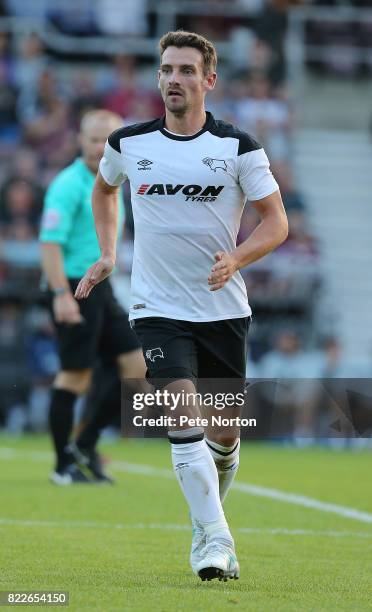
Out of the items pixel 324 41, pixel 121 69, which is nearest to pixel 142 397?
pixel 121 69

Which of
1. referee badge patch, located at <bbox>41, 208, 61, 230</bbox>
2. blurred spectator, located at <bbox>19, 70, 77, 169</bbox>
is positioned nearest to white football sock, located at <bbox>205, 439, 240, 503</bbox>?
referee badge patch, located at <bbox>41, 208, 61, 230</bbox>

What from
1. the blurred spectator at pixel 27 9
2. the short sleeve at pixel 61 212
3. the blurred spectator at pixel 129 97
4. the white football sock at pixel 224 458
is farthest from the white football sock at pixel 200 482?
the blurred spectator at pixel 27 9

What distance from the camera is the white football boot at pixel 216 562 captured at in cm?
549

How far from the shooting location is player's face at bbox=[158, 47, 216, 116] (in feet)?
19.3

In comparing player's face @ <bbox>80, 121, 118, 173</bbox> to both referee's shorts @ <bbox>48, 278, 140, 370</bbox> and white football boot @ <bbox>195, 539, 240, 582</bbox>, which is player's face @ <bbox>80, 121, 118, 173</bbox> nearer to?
referee's shorts @ <bbox>48, 278, 140, 370</bbox>

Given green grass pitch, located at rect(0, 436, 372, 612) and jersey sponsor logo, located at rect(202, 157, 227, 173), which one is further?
jersey sponsor logo, located at rect(202, 157, 227, 173)

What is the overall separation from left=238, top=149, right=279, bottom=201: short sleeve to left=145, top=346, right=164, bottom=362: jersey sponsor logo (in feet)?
2.41

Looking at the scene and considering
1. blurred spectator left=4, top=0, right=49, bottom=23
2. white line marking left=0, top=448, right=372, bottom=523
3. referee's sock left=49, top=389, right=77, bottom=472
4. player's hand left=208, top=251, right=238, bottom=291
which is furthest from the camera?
blurred spectator left=4, top=0, right=49, bottom=23

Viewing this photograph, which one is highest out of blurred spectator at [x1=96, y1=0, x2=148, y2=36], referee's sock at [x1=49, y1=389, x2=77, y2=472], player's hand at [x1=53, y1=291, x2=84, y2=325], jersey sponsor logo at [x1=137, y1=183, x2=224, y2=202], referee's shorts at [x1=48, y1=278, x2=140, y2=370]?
jersey sponsor logo at [x1=137, y1=183, x2=224, y2=202]

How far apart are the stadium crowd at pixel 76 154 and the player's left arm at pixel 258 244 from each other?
797cm

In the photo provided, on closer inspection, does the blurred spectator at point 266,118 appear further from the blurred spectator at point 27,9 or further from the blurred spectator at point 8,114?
the blurred spectator at point 27,9

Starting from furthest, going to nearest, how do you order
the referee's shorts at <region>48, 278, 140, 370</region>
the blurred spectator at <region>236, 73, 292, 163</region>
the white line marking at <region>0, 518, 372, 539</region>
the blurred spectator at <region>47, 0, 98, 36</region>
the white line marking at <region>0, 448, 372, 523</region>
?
the blurred spectator at <region>47, 0, 98, 36</region> < the blurred spectator at <region>236, 73, 292, 163</region> < the referee's shorts at <region>48, 278, 140, 370</region> < the white line marking at <region>0, 448, 372, 523</region> < the white line marking at <region>0, 518, 372, 539</region>

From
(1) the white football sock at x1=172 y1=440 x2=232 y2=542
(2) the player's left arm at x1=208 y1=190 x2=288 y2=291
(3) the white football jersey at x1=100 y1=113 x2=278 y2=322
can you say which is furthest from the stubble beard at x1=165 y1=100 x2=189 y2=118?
(1) the white football sock at x1=172 y1=440 x2=232 y2=542

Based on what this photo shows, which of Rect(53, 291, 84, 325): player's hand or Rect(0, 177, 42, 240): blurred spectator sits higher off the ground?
Rect(53, 291, 84, 325): player's hand
